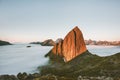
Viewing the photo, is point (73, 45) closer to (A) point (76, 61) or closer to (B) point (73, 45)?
(B) point (73, 45)

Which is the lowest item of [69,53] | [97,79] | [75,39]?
[97,79]

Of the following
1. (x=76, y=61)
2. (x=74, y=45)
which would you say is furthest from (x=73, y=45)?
(x=76, y=61)

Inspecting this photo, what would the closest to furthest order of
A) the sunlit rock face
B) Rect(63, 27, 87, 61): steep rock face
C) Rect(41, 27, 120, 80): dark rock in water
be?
Rect(41, 27, 120, 80): dark rock in water < Rect(63, 27, 87, 61): steep rock face < the sunlit rock face

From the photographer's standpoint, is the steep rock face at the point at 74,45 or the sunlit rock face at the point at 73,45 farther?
the sunlit rock face at the point at 73,45

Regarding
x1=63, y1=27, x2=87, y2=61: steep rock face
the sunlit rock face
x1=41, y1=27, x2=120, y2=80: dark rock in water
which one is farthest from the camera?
the sunlit rock face

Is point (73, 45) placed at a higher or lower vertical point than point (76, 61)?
higher

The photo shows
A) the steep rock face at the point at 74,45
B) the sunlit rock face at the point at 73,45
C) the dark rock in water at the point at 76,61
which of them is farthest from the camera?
the sunlit rock face at the point at 73,45

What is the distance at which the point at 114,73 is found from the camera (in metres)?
101

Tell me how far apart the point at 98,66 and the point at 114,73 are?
58.8 ft

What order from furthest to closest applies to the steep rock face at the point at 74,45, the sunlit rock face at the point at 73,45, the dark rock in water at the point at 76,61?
1. the sunlit rock face at the point at 73,45
2. the steep rock face at the point at 74,45
3. the dark rock in water at the point at 76,61

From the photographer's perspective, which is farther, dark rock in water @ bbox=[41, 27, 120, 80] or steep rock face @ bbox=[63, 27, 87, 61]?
steep rock face @ bbox=[63, 27, 87, 61]

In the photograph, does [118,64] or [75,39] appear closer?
[118,64]

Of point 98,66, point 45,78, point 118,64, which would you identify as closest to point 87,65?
point 98,66

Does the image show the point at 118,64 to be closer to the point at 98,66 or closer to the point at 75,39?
the point at 98,66
